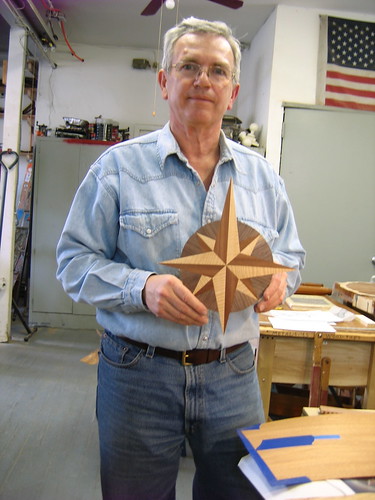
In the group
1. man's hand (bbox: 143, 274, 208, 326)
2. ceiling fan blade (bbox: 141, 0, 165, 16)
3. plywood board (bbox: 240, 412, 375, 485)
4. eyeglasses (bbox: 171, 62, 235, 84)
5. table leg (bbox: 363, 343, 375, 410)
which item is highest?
ceiling fan blade (bbox: 141, 0, 165, 16)

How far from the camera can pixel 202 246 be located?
88 cm

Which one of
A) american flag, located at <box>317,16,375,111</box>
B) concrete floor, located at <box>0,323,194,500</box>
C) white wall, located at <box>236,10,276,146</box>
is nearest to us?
concrete floor, located at <box>0,323,194,500</box>

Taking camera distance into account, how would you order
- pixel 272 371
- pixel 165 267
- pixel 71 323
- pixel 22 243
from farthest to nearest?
1. pixel 22 243
2. pixel 71 323
3. pixel 272 371
4. pixel 165 267

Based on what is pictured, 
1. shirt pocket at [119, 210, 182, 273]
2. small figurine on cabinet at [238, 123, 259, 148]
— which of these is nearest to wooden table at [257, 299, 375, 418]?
shirt pocket at [119, 210, 182, 273]

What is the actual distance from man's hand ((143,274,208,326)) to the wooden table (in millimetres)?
907

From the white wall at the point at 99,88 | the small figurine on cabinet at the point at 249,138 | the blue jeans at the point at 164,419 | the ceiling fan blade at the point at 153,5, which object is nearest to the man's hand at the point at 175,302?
the blue jeans at the point at 164,419

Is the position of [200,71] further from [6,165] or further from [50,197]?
[50,197]

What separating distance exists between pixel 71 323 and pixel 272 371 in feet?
9.60

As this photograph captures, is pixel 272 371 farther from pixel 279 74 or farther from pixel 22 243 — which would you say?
pixel 22 243

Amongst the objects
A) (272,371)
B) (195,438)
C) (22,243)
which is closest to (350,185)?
(272,371)

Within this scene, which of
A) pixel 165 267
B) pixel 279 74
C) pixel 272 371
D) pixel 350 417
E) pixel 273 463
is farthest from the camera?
pixel 279 74

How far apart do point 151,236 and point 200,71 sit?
0.42 metres

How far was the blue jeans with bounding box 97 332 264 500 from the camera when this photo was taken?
37.4 inches

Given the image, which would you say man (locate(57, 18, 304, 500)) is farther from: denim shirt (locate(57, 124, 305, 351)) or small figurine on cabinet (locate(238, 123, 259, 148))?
small figurine on cabinet (locate(238, 123, 259, 148))
